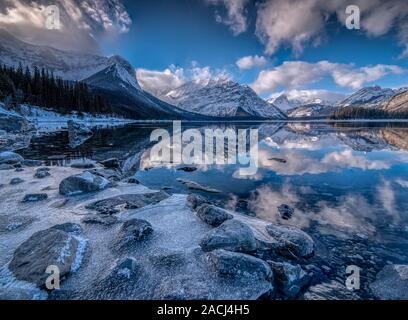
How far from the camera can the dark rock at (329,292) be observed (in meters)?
4.80

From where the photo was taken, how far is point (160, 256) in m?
5.73

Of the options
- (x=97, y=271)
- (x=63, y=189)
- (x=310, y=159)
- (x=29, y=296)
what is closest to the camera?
(x=29, y=296)

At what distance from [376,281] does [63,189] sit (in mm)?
11575

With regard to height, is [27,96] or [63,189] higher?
[27,96]

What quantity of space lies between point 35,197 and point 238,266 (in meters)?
8.97

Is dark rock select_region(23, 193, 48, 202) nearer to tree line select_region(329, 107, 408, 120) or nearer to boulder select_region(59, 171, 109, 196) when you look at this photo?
boulder select_region(59, 171, 109, 196)

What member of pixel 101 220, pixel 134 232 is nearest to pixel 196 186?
pixel 101 220

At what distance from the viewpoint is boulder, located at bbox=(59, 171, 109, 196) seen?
10.1 meters

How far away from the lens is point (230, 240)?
6156 mm

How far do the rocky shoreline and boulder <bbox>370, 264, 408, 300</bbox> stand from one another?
2cm

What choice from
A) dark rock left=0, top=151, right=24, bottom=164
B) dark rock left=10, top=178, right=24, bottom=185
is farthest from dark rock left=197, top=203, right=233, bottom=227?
Answer: dark rock left=0, top=151, right=24, bottom=164

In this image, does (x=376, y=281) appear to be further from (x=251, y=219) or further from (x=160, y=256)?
(x=160, y=256)

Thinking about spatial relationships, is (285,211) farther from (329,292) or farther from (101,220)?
(101,220)
